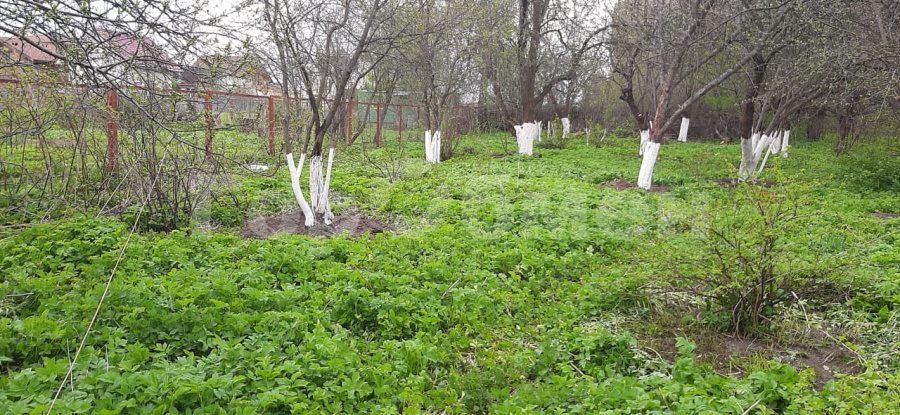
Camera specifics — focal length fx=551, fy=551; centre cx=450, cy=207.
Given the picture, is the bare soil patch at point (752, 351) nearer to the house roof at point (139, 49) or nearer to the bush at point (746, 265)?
the bush at point (746, 265)

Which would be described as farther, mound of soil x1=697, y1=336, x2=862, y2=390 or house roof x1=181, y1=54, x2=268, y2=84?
house roof x1=181, y1=54, x2=268, y2=84

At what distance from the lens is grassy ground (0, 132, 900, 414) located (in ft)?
9.79

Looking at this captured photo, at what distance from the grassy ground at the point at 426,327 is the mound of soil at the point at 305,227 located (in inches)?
32.5

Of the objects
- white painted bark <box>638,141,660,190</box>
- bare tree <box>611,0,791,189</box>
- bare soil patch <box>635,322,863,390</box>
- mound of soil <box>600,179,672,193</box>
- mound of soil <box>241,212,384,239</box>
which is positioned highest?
bare tree <box>611,0,791,189</box>

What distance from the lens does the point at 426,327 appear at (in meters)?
4.17

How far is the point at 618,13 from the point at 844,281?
504 inches

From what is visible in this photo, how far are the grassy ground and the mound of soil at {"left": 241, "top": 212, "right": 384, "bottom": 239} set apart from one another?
83 cm

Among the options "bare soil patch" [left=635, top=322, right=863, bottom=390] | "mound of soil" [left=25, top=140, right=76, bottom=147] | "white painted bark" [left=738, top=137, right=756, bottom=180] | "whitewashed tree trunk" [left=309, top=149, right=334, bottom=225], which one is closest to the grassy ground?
"bare soil patch" [left=635, top=322, right=863, bottom=390]

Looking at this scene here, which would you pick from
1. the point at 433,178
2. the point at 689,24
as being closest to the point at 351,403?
the point at 433,178

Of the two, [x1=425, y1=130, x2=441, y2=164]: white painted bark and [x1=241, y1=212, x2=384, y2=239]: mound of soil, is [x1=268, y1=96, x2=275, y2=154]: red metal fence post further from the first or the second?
[x1=241, y1=212, x2=384, y2=239]: mound of soil

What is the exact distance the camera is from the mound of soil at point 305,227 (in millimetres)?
7133

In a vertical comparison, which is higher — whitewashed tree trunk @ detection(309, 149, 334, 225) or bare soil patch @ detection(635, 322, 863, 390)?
whitewashed tree trunk @ detection(309, 149, 334, 225)

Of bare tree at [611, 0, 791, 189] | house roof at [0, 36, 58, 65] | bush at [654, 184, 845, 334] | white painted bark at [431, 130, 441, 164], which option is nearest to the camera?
house roof at [0, 36, 58, 65]

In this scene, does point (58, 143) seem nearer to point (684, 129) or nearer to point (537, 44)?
point (537, 44)
